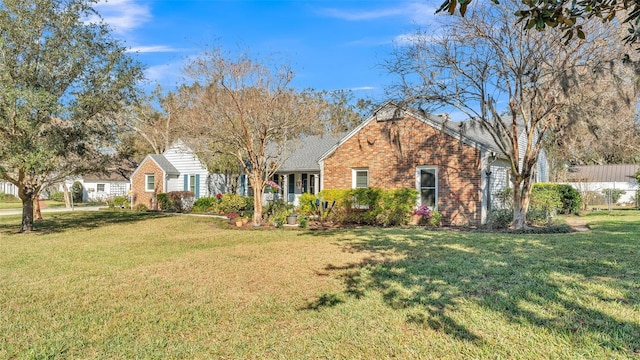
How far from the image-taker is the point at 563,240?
382 inches

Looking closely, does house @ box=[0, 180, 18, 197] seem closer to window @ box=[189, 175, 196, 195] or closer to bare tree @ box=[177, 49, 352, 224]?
window @ box=[189, 175, 196, 195]

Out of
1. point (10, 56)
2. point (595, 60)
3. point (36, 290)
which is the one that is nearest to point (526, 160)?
point (595, 60)

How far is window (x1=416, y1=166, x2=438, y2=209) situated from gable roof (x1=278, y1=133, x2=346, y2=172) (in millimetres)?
6355

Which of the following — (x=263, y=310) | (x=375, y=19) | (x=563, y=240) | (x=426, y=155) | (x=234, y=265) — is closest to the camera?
(x=263, y=310)

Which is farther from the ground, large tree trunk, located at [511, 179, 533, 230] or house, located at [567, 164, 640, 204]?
house, located at [567, 164, 640, 204]

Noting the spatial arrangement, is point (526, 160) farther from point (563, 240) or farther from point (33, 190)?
point (33, 190)

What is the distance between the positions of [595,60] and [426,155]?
6.35 metres

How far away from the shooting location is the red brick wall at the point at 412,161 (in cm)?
1466

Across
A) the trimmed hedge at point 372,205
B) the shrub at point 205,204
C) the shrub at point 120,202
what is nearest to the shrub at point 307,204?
the trimmed hedge at point 372,205

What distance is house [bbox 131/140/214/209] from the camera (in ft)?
81.1

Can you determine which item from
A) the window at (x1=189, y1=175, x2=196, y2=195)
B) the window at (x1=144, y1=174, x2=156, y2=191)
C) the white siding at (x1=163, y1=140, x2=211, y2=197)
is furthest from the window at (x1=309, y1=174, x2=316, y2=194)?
the window at (x1=144, y1=174, x2=156, y2=191)

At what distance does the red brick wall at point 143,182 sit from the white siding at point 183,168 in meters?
0.65

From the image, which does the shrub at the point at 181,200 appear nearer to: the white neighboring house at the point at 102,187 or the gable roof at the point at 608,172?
the white neighboring house at the point at 102,187

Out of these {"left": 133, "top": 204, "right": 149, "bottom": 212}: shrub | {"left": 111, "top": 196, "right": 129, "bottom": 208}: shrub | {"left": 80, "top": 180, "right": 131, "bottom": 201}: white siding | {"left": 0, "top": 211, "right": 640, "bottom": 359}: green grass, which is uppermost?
{"left": 80, "top": 180, "right": 131, "bottom": 201}: white siding
